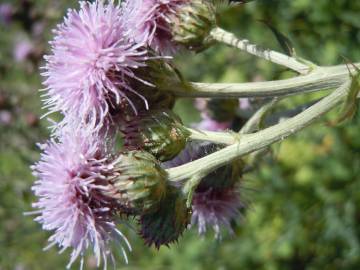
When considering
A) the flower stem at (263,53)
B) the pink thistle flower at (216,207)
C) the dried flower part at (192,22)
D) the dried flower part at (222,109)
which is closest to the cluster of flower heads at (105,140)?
the dried flower part at (192,22)

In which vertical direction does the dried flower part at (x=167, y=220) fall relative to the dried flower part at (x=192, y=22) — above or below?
below

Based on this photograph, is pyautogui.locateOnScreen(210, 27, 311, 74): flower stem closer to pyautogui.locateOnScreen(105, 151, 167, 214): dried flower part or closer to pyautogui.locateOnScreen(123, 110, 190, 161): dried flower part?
pyautogui.locateOnScreen(123, 110, 190, 161): dried flower part

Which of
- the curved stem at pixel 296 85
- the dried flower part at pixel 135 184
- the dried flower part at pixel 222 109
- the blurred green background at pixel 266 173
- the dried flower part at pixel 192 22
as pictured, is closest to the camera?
the dried flower part at pixel 135 184

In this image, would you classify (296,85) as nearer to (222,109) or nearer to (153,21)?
(153,21)

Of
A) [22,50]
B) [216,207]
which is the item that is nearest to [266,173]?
[216,207]

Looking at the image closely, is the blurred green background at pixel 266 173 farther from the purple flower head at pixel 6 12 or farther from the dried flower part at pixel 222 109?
the dried flower part at pixel 222 109

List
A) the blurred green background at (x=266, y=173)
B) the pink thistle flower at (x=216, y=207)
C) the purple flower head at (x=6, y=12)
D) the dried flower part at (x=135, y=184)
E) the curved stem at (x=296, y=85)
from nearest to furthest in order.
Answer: the dried flower part at (x=135, y=184) < the curved stem at (x=296, y=85) < the pink thistle flower at (x=216, y=207) < the blurred green background at (x=266, y=173) < the purple flower head at (x=6, y=12)

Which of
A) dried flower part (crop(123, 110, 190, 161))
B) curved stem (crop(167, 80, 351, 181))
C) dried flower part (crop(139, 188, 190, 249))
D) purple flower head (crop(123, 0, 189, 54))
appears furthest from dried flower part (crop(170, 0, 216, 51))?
dried flower part (crop(139, 188, 190, 249))
